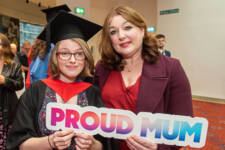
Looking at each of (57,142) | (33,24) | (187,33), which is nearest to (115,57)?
(57,142)

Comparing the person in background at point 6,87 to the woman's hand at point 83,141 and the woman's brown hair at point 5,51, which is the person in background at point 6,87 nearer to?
the woman's brown hair at point 5,51

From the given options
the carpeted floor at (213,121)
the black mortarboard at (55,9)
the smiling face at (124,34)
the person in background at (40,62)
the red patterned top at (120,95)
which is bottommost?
the carpeted floor at (213,121)

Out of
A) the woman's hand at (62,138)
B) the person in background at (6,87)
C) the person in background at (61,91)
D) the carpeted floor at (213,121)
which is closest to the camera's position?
the woman's hand at (62,138)

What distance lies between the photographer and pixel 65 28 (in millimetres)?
1353

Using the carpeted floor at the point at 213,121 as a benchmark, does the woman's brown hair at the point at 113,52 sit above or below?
above

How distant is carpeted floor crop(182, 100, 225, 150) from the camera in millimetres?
3214

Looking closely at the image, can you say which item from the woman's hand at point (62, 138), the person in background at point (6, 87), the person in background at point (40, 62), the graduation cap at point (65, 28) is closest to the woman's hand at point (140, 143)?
the woman's hand at point (62, 138)

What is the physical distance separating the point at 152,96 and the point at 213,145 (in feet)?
8.64

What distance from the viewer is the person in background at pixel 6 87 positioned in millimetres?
2070

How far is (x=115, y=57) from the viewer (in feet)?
4.83

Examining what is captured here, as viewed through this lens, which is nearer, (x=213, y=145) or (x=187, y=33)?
(x=213, y=145)

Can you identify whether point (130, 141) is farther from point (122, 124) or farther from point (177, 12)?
point (177, 12)

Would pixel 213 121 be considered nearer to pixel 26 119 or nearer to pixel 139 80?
pixel 139 80

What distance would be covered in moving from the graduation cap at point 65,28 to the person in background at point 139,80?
0.17 meters
